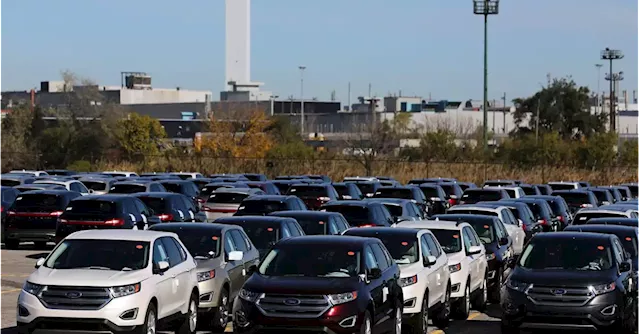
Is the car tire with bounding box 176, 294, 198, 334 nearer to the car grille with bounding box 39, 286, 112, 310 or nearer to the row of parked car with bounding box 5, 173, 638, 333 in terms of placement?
the row of parked car with bounding box 5, 173, 638, 333

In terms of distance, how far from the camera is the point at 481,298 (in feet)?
71.5

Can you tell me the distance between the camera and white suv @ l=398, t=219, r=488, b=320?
65.7ft

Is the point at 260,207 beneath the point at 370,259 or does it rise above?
beneath

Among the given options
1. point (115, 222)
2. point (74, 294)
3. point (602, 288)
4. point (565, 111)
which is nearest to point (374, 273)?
point (602, 288)

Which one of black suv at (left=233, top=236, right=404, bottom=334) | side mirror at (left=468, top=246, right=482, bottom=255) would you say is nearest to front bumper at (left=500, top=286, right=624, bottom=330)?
black suv at (left=233, top=236, right=404, bottom=334)

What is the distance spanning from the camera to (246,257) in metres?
19.0

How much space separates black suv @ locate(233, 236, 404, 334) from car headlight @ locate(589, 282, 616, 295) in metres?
2.64

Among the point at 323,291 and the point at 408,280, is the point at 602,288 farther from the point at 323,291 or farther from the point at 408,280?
the point at 323,291

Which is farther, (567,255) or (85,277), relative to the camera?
(567,255)

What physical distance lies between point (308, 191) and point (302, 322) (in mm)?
22511

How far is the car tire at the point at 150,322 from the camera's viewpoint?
14.9 meters

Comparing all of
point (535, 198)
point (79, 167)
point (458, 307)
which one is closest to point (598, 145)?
point (79, 167)

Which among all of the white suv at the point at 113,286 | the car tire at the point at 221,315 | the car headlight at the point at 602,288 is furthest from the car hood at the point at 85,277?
the car headlight at the point at 602,288

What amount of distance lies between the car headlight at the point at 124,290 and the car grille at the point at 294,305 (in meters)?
1.50
